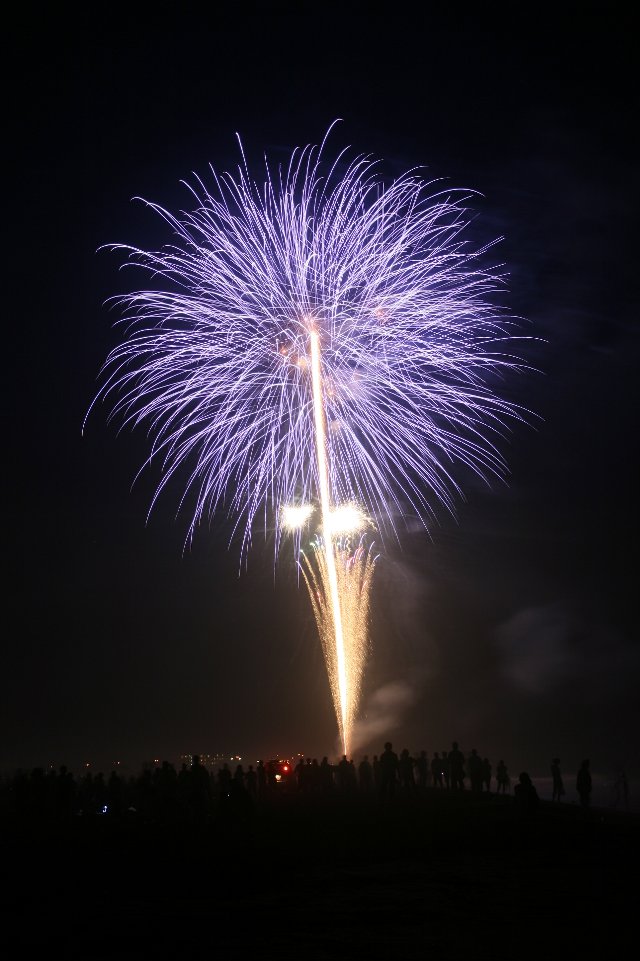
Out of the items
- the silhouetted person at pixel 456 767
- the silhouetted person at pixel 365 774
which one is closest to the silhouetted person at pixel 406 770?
the silhouetted person at pixel 456 767

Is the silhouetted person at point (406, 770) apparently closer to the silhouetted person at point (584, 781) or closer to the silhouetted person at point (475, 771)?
the silhouetted person at point (475, 771)

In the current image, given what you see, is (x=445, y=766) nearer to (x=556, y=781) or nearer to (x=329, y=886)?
(x=556, y=781)

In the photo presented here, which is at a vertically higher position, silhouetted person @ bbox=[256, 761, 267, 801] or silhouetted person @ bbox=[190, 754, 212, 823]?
silhouetted person @ bbox=[256, 761, 267, 801]

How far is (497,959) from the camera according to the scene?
27.0 feet

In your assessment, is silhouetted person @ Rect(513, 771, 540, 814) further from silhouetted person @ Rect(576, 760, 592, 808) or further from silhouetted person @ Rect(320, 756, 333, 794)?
silhouetted person @ Rect(320, 756, 333, 794)

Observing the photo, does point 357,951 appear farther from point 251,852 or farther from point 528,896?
point 251,852

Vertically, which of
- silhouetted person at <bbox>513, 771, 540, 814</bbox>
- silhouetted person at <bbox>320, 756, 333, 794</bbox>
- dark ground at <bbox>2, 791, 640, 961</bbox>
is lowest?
dark ground at <bbox>2, 791, 640, 961</bbox>

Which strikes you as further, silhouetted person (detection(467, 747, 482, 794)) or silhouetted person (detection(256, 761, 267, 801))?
silhouetted person (detection(256, 761, 267, 801))

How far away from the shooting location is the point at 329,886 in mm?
11875

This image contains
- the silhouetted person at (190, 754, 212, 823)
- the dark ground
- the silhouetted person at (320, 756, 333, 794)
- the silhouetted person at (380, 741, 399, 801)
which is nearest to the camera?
the dark ground

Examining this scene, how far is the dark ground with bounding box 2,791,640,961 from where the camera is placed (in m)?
8.95

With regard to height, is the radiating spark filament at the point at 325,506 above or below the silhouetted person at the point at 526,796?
above

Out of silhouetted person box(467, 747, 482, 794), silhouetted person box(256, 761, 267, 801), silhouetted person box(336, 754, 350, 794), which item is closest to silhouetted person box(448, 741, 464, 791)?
silhouetted person box(467, 747, 482, 794)

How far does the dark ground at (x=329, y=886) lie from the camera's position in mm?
8945
